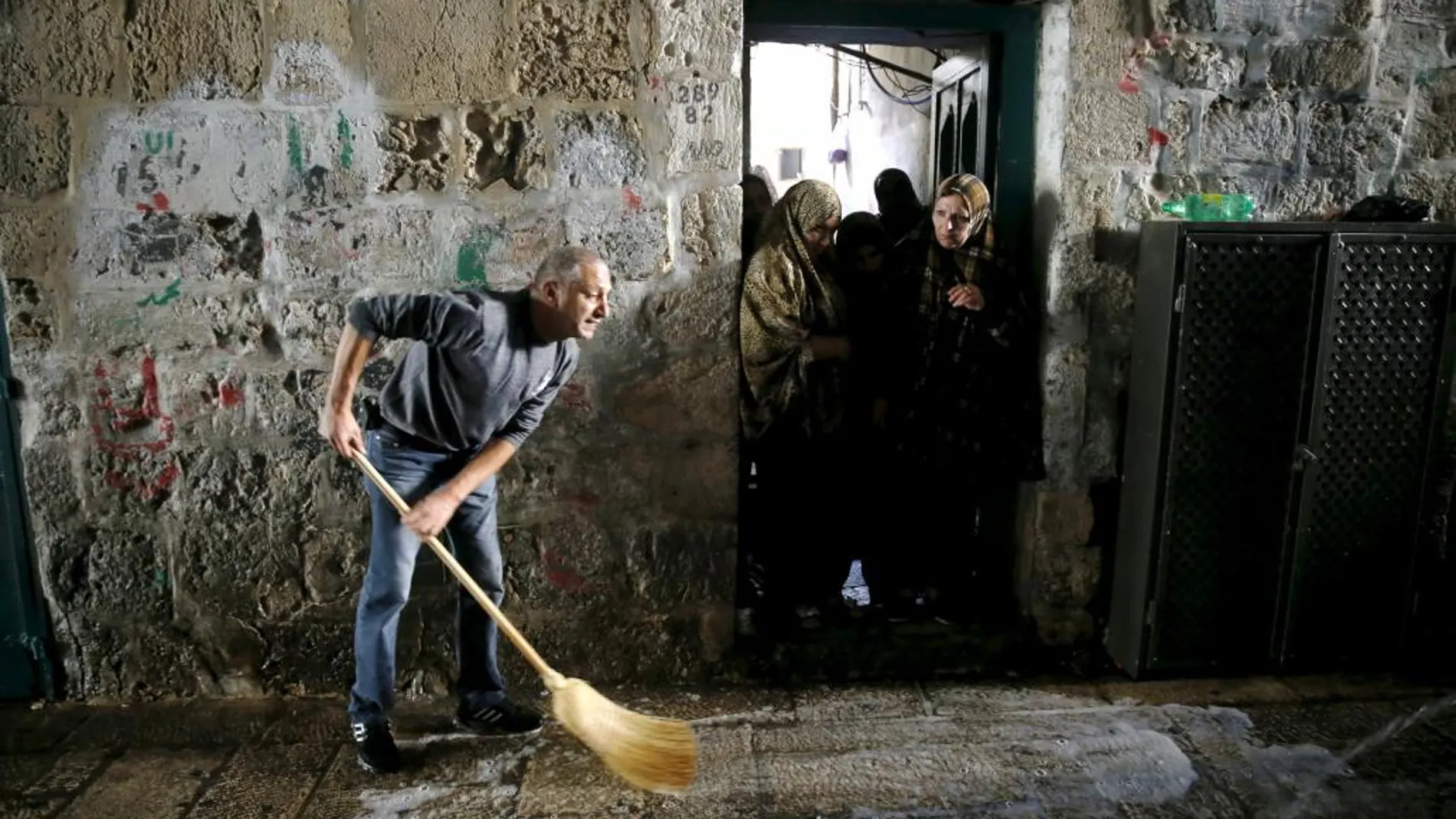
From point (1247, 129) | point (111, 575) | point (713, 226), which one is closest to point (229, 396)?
point (111, 575)

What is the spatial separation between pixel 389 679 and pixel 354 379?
0.93m

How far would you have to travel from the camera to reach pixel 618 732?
266 centimetres

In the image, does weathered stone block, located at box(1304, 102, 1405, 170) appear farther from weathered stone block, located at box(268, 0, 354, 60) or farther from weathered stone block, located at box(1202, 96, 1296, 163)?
weathered stone block, located at box(268, 0, 354, 60)

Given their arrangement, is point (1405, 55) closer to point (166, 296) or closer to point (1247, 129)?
point (1247, 129)

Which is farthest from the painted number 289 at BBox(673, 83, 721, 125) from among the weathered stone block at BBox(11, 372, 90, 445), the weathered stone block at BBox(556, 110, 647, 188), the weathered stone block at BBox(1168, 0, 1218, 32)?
the weathered stone block at BBox(11, 372, 90, 445)

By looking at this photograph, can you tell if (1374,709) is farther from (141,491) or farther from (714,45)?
(141,491)

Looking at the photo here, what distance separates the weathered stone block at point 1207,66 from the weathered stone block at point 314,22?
2702 millimetres

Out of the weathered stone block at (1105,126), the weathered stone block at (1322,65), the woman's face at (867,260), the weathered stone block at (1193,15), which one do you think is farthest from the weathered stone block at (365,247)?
the weathered stone block at (1322,65)

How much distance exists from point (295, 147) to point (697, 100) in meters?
1.26

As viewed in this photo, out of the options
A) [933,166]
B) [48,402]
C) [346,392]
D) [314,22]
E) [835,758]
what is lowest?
[835,758]

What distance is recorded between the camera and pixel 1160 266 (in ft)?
10.6

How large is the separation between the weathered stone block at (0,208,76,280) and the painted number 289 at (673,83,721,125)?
193 cm

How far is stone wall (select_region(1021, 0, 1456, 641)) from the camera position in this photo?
3.32m

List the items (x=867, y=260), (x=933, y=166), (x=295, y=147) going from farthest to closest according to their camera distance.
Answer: (x=933, y=166) → (x=867, y=260) → (x=295, y=147)
